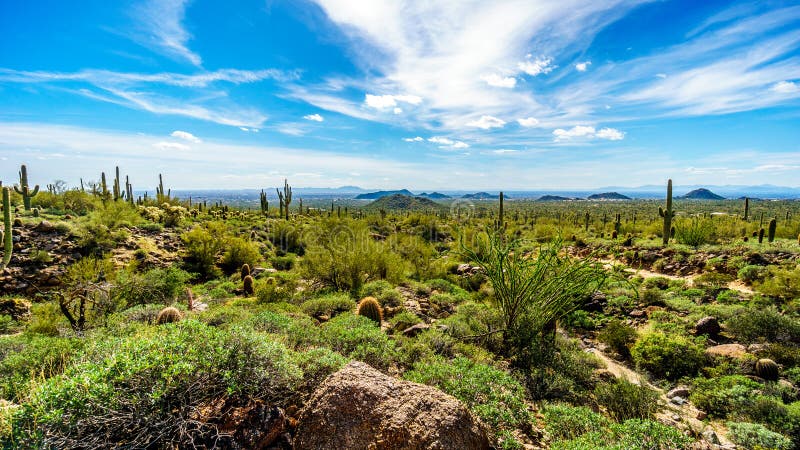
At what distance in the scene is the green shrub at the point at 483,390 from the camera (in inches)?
145

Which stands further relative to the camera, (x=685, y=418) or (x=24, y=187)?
(x=24, y=187)

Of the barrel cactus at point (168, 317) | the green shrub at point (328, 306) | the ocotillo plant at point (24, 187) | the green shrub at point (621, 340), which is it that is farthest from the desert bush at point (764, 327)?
the ocotillo plant at point (24, 187)

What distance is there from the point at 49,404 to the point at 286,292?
7923 mm

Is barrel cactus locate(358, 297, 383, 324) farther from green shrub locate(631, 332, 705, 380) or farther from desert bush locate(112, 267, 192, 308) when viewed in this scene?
desert bush locate(112, 267, 192, 308)

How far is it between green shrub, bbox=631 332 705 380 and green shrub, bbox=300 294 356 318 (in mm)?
6905

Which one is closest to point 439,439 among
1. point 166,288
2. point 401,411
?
point 401,411

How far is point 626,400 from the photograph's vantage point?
200 inches

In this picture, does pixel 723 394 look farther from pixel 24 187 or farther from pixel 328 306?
pixel 24 187

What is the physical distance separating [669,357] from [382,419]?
6.99m

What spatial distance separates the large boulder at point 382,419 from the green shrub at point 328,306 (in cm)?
559

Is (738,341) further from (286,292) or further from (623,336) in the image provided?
(286,292)

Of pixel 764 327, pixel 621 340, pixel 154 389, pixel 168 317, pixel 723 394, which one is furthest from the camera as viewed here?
pixel 621 340

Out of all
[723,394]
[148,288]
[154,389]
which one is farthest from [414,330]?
[148,288]

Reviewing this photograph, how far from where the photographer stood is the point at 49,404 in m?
2.74
